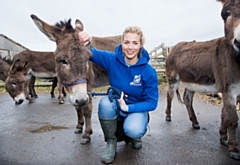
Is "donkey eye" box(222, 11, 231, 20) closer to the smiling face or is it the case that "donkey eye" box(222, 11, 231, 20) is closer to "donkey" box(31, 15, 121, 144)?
the smiling face

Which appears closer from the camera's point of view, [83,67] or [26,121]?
[83,67]

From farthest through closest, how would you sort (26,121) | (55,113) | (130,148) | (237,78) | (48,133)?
(55,113) → (26,121) → (48,133) → (130,148) → (237,78)

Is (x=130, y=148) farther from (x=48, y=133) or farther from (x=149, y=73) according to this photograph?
(x=48, y=133)

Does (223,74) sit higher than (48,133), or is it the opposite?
(223,74)

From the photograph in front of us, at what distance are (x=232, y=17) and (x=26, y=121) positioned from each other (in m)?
4.51

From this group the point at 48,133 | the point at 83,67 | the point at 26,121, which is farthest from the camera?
the point at 26,121

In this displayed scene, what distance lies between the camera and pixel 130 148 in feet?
9.78

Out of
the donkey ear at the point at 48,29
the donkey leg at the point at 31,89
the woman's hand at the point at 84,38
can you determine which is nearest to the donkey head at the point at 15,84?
the donkey leg at the point at 31,89

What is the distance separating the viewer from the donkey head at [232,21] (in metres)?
2.44

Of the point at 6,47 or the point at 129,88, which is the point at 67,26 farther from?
the point at 6,47

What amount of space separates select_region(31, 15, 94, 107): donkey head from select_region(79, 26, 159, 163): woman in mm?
159

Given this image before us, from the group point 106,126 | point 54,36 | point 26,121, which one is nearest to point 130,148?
point 106,126

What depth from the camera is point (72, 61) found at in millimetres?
2469

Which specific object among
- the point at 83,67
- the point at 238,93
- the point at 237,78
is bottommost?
the point at 238,93
